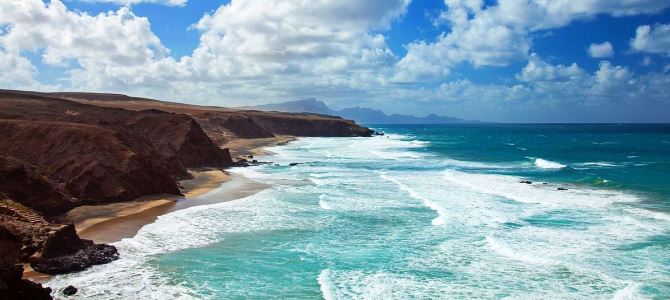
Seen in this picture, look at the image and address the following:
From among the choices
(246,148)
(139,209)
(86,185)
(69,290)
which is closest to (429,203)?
(139,209)

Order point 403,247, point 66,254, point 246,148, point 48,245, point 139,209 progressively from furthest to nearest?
point 246,148, point 139,209, point 403,247, point 66,254, point 48,245

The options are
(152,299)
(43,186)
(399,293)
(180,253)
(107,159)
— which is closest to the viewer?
(152,299)

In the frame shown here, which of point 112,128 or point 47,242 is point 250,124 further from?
point 47,242

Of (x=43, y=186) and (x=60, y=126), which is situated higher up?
(x=60, y=126)

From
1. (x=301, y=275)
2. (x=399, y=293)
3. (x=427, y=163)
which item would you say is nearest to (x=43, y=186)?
(x=301, y=275)

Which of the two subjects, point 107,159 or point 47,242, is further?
point 107,159

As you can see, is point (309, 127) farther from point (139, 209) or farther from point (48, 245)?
point (48, 245)

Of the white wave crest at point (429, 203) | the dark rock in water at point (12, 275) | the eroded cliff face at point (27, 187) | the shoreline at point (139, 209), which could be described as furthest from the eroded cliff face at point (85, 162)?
the white wave crest at point (429, 203)

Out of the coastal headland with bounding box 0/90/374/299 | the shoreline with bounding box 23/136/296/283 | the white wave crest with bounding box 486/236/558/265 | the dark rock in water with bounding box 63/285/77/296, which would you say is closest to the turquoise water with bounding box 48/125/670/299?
the white wave crest with bounding box 486/236/558/265
